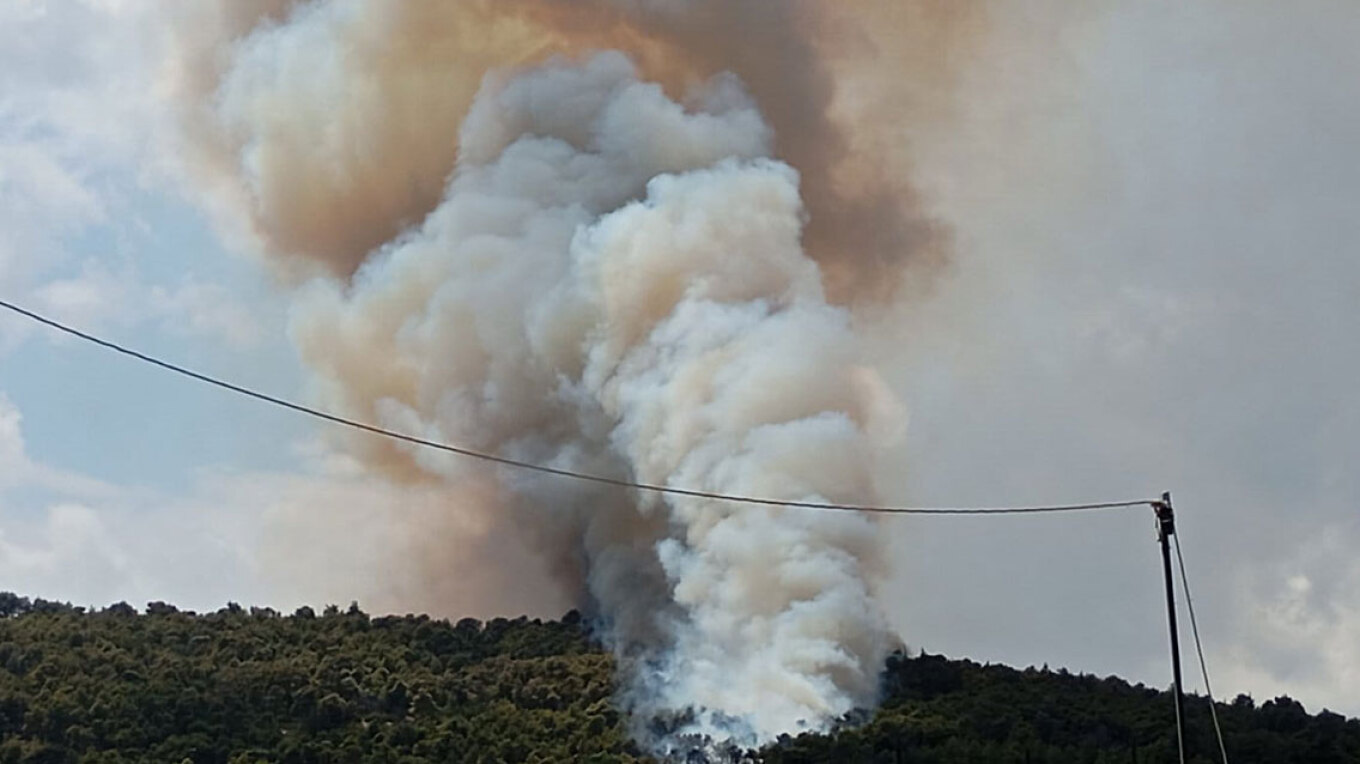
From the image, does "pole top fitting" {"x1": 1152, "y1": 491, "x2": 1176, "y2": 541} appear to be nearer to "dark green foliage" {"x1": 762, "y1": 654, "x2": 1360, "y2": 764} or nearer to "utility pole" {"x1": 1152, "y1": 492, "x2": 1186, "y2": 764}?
"utility pole" {"x1": 1152, "y1": 492, "x2": 1186, "y2": 764}

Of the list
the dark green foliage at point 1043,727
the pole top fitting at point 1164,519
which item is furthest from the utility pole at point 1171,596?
the dark green foliage at point 1043,727

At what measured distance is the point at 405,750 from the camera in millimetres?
77750

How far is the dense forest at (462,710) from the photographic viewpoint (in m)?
69.6

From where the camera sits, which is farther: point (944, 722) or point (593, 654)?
point (593, 654)

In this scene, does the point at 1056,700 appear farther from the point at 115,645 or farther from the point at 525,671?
the point at 115,645

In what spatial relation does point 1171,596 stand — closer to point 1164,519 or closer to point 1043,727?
point 1164,519

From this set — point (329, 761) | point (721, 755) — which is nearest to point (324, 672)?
point (329, 761)

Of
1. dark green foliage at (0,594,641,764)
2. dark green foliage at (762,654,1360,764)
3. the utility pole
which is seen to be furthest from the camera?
dark green foliage at (0,594,641,764)

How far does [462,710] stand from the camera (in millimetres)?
85312

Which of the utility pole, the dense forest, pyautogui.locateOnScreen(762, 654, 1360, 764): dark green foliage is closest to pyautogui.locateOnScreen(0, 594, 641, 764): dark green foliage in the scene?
the dense forest

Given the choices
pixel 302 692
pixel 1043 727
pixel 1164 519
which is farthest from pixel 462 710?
pixel 1164 519

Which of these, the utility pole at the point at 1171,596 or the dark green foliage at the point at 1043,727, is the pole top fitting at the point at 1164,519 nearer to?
the utility pole at the point at 1171,596

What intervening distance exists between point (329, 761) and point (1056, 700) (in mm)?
29390

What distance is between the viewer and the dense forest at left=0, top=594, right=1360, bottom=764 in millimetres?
69625
